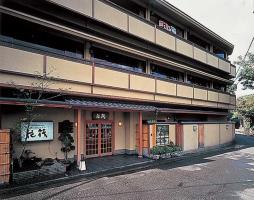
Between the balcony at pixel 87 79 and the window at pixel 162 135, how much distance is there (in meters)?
1.94

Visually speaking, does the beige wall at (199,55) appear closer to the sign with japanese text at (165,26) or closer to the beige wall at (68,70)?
the sign with japanese text at (165,26)

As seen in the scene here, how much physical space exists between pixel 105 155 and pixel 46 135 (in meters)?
4.93

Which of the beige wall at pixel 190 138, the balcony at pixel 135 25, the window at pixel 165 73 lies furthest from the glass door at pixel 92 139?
the beige wall at pixel 190 138

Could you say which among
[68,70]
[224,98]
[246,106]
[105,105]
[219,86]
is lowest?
[105,105]

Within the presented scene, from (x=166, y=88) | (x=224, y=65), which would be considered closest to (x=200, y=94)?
(x=166, y=88)

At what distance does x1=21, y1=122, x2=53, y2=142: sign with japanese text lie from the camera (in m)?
12.5

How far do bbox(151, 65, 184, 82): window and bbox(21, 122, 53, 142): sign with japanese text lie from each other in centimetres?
986

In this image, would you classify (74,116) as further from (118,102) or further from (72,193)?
(72,193)

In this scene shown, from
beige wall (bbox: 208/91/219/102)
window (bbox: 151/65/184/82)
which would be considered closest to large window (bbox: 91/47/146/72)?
window (bbox: 151/65/184/82)

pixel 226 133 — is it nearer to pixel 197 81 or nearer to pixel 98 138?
pixel 197 81

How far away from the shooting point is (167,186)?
35.8ft

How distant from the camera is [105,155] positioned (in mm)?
17281

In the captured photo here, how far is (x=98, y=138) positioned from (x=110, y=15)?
770 centimetres

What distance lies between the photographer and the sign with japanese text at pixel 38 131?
12469 mm
